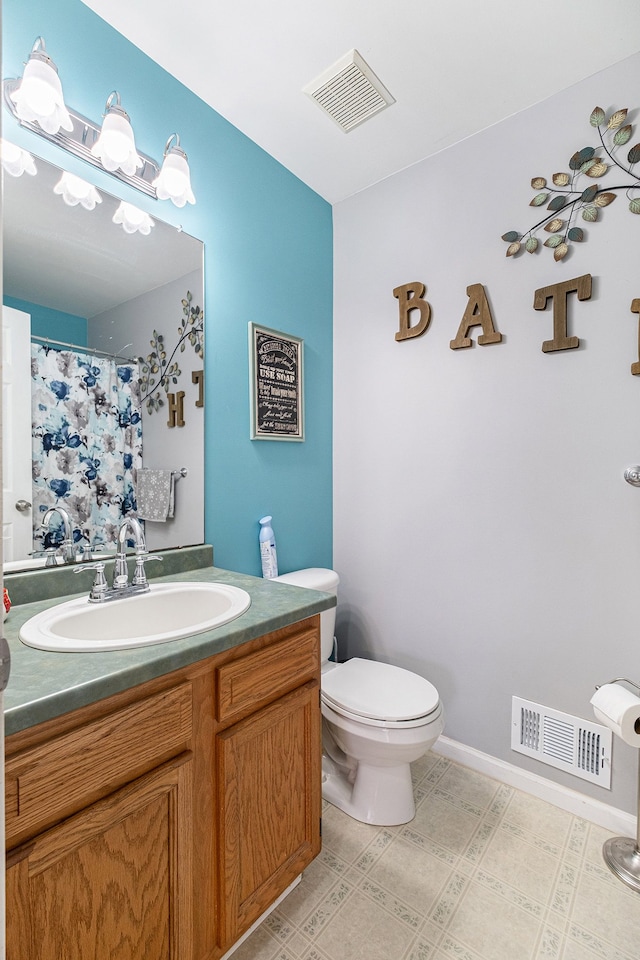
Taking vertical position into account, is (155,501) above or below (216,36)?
below

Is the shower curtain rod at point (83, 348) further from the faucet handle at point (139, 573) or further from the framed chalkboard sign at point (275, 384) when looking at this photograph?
the faucet handle at point (139, 573)

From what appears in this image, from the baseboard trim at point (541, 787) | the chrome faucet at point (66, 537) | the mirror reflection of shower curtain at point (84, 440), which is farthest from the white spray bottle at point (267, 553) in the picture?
the baseboard trim at point (541, 787)

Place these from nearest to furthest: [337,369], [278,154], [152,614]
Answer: [152,614] < [278,154] < [337,369]

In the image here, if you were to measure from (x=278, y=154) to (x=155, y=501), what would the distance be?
1537 millimetres

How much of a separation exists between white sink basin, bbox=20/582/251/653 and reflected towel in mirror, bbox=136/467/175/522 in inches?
9.9

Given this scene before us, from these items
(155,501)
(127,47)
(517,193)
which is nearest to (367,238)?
(517,193)

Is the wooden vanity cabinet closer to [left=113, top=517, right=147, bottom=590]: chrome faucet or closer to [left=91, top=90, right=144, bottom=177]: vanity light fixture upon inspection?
[left=113, top=517, right=147, bottom=590]: chrome faucet

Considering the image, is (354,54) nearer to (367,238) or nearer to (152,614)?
(367,238)

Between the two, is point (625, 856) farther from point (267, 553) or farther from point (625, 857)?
point (267, 553)

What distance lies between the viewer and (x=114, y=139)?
4.42 feet

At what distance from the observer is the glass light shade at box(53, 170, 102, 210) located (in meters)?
1.34

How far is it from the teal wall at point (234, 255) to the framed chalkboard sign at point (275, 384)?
40 millimetres

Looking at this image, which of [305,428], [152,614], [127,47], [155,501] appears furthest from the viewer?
[305,428]

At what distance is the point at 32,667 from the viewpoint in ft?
2.91
